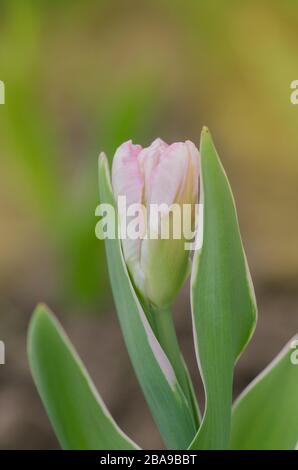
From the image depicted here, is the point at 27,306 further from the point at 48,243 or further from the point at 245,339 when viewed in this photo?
the point at 245,339

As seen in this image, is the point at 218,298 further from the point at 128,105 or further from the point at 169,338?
the point at 128,105

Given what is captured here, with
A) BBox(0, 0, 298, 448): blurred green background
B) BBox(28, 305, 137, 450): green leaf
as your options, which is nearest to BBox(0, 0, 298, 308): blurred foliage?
BBox(0, 0, 298, 448): blurred green background

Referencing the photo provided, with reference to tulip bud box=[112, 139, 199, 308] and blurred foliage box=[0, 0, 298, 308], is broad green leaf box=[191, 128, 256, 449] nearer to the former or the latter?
tulip bud box=[112, 139, 199, 308]

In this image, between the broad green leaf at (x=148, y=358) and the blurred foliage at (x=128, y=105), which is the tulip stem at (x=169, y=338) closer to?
the broad green leaf at (x=148, y=358)

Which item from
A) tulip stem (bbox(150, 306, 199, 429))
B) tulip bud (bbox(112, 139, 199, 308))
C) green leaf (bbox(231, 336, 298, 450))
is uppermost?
tulip bud (bbox(112, 139, 199, 308))

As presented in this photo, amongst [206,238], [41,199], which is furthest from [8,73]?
[206,238]

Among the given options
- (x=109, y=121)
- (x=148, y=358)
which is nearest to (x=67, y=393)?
(x=148, y=358)
